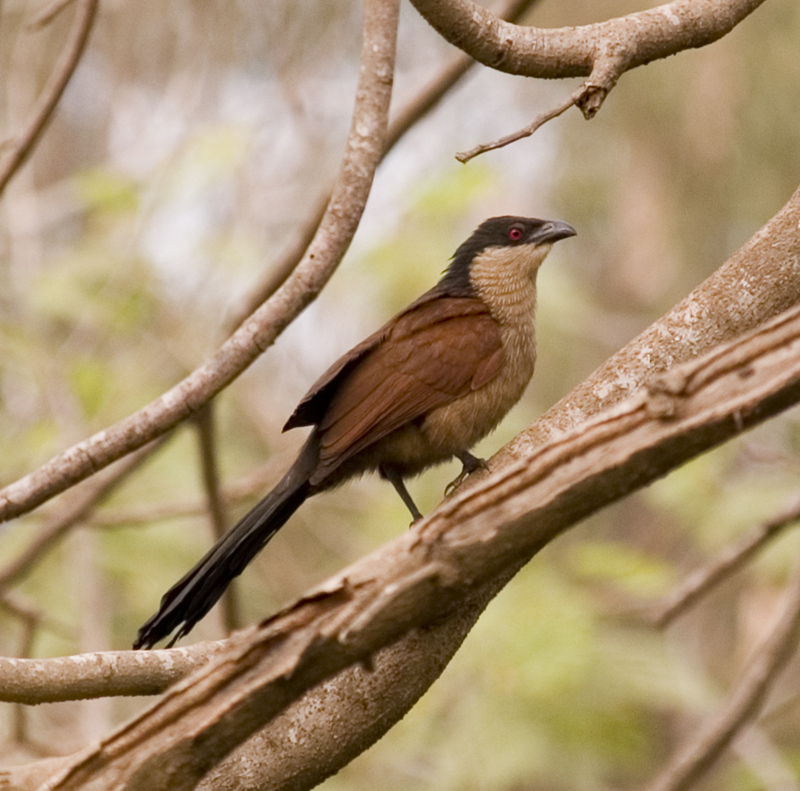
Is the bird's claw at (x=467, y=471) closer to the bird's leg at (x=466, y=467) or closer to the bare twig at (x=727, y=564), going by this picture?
the bird's leg at (x=466, y=467)

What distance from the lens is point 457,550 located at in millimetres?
1429

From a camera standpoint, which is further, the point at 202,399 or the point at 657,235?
the point at 657,235

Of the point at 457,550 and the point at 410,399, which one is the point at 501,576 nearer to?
the point at 457,550

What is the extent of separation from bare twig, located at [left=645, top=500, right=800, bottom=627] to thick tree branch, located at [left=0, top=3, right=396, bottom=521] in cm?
171

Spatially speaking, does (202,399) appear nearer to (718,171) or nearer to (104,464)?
(104,464)

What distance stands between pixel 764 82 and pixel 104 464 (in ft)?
27.5

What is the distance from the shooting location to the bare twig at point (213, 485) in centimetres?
326

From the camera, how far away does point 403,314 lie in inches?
127

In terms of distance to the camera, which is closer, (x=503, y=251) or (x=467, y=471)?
(x=467, y=471)

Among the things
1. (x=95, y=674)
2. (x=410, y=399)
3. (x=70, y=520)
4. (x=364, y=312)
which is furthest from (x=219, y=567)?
(x=364, y=312)

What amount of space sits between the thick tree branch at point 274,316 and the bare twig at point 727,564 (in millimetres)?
1712

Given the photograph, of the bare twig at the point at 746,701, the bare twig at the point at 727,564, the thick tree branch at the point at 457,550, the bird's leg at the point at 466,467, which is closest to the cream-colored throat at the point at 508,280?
the bird's leg at the point at 466,467

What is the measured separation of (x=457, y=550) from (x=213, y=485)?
202 centimetres

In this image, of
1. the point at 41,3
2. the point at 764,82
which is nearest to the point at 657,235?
the point at 764,82
